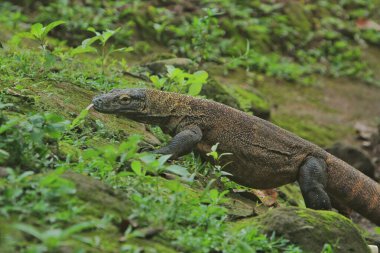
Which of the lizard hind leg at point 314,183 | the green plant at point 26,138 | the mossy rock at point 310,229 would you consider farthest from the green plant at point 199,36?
the green plant at point 26,138

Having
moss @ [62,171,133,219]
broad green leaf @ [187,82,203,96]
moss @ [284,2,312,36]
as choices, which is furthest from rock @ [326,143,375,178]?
moss @ [62,171,133,219]

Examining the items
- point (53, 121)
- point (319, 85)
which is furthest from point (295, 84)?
point (53, 121)

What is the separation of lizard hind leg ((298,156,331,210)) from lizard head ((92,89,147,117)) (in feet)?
5.29

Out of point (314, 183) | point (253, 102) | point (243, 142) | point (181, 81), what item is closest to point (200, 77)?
point (181, 81)

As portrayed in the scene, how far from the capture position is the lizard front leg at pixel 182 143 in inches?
240

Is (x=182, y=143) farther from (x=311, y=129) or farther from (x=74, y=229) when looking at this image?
(x=311, y=129)

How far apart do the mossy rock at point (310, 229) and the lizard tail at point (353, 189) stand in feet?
6.53

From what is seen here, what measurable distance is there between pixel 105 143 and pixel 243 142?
1348 mm

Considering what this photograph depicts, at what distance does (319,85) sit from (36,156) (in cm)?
941

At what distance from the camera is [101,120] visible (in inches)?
265

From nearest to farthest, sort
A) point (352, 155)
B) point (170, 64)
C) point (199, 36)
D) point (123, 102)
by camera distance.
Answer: point (123, 102) < point (170, 64) < point (199, 36) < point (352, 155)

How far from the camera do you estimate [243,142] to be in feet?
22.0

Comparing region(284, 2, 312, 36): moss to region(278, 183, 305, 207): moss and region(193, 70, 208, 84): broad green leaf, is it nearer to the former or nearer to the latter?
region(278, 183, 305, 207): moss

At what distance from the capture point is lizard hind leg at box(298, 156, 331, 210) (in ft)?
21.8
